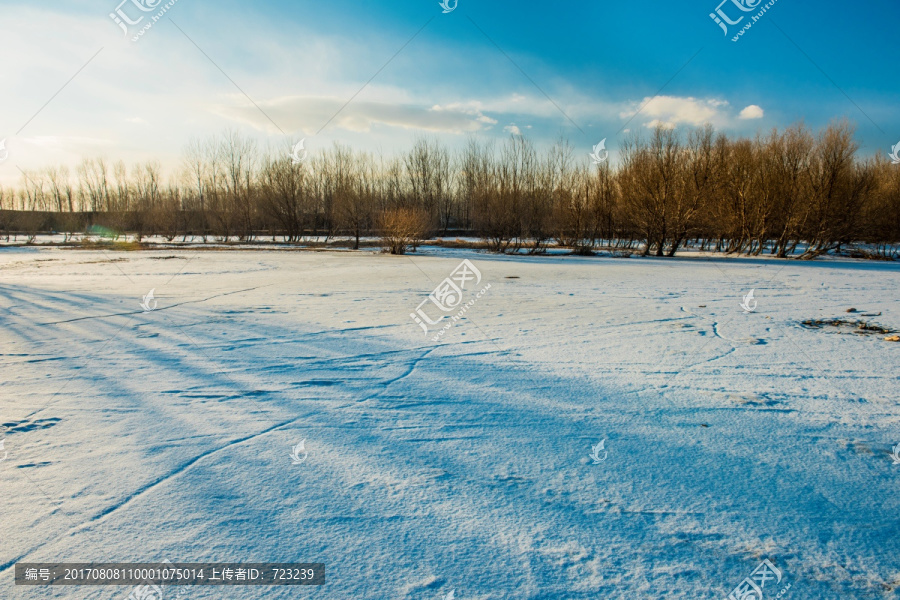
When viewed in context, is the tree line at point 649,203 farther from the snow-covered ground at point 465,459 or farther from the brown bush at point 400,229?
the snow-covered ground at point 465,459

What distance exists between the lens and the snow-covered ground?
2.08 meters

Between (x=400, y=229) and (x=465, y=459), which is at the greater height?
(x=400, y=229)

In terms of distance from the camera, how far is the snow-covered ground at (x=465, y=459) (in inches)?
81.7

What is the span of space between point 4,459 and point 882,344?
901cm

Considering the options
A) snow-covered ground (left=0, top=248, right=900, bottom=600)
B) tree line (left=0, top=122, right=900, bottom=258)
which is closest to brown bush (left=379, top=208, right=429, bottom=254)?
tree line (left=0, top=122, right=900, bottom=258)

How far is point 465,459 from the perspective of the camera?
2.99m

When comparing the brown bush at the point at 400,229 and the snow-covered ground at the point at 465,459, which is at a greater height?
the brown bush at the point at 400,229

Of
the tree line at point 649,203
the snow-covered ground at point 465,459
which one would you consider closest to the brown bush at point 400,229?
the tree line at point 649,203

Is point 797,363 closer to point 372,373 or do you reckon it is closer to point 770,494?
point 770,494

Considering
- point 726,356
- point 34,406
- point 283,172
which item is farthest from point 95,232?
point 726,356

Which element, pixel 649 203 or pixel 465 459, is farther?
pixel 649 203

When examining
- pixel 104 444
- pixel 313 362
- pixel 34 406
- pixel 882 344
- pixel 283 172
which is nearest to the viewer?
pixel 104 444

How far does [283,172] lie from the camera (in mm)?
46125

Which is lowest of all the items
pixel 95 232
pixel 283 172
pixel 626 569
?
pixel 626 569
